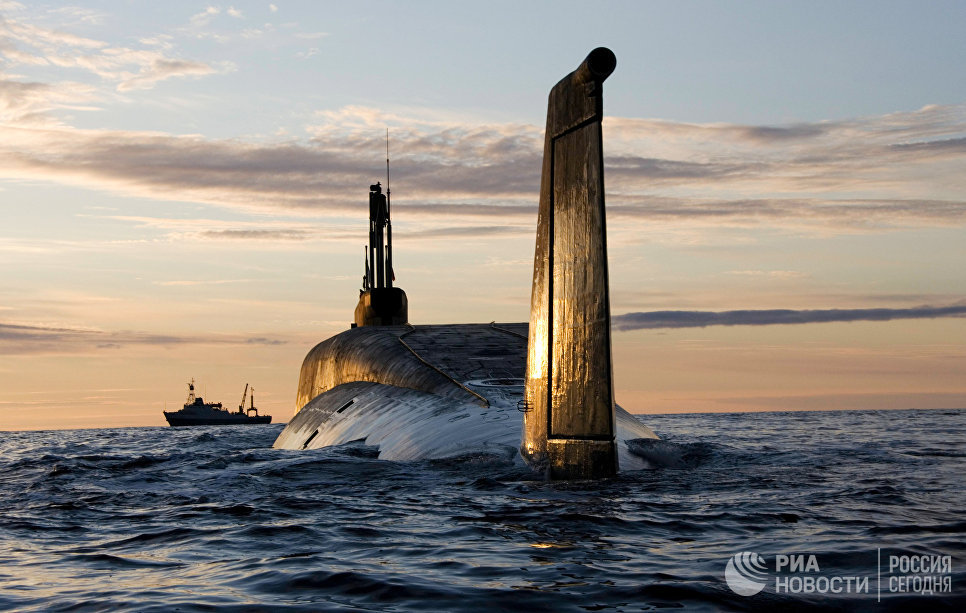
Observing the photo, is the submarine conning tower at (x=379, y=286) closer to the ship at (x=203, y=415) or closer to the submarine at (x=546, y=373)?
the submarine at (x=546, y=373)

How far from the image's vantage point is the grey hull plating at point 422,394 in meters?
16.8

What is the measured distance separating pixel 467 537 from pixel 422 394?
11562mm

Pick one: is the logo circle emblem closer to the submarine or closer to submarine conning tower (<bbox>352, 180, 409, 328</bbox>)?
the submarine

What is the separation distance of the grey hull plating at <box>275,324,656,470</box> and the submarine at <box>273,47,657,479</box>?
5 centimetres

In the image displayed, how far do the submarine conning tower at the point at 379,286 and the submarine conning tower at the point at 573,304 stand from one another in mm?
17891

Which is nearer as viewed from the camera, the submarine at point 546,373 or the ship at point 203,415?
the submarine at point 546,373

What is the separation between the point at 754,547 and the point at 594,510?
2351mm

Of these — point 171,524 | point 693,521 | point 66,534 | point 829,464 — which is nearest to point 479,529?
point 693,521

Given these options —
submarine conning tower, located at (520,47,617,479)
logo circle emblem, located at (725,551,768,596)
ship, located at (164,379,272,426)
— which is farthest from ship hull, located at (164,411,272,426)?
logo circle emblem, located at (725,551,768,596)

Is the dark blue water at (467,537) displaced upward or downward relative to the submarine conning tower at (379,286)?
downward

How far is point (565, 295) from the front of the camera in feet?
42.3

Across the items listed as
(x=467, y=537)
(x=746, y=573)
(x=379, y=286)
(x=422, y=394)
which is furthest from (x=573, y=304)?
(x=379, y=286)

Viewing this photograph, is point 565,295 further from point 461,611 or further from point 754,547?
point 461,611

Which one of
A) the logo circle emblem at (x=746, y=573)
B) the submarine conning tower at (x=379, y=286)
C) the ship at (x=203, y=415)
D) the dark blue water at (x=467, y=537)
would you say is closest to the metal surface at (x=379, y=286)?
the submarine conning tower at (x=379, y=286)
